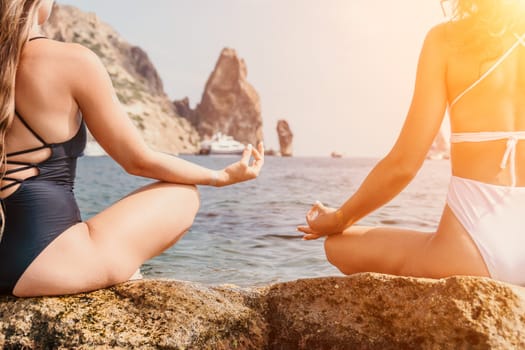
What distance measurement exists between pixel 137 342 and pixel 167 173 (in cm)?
70

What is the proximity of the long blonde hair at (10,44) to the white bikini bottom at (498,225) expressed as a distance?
1.73 metres

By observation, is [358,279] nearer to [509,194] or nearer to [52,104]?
[509,194]

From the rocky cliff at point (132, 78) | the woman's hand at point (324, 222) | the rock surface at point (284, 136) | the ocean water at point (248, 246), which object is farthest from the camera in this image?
the rock surface at point (284, 136)

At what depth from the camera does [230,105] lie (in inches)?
4882

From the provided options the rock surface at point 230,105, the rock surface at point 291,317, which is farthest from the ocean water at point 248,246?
the rock surface at point 230,105

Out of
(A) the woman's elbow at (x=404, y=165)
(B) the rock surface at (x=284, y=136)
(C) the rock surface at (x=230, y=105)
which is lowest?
(B) the rock surface at (x=284, y=136)

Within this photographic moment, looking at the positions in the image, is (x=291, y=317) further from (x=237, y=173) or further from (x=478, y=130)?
(x=478, y=130)

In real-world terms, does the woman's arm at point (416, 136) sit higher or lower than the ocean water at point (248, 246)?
higher

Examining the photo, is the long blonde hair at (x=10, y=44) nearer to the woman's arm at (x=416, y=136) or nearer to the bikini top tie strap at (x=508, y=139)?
the woman's arm at (x=416, y=136)

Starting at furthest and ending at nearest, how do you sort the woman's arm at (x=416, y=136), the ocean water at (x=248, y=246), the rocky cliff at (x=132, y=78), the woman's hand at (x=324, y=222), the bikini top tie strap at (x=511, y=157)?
the rocky cliff at (x=132, y=78), the ocean water at (x=248, y=246), the woman's hand at (x=324, y=222), the woman's arm at (x=416, y=136), the bikini top tie strap at (x=511, y=157)

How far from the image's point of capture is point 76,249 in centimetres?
221

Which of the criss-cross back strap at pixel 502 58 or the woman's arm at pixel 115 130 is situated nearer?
the criss-cross back strap at pixel 502 58

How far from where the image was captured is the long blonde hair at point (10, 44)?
2.12 meters

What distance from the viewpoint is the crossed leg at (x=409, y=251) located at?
83.9 inches
